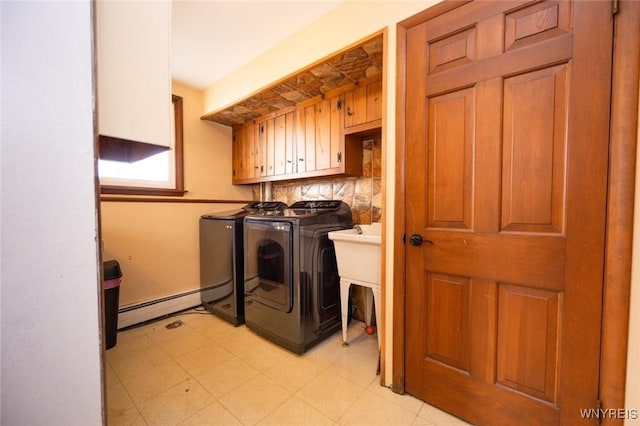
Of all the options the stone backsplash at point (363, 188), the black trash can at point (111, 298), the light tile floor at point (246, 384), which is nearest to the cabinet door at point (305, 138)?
the stone backsplash at point (363, 188)

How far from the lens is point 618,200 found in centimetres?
92

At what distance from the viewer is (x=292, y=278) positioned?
6.01 ft

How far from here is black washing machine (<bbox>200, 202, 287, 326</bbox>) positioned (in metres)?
2.29

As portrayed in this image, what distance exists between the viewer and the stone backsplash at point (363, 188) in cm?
226

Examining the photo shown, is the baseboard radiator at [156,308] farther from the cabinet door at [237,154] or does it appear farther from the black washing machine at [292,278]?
the cabinet door at [237,154]

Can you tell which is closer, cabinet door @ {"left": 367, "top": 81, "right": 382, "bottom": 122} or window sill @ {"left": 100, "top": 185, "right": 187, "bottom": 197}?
cabinet door @ {"left": 367, "top": 81, "right": 382, "bottom": 122}

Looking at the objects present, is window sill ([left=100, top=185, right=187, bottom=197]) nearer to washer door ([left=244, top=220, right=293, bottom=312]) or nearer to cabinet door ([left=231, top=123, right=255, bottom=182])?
cabinet door ([left=231, top=123, right=255, bottom=182])

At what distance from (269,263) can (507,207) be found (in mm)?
1595

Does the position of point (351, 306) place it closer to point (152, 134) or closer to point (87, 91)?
point (152, 134)

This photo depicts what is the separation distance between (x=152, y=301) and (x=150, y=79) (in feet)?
7.95

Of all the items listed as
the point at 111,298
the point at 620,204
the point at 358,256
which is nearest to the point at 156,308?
the point at 111,298

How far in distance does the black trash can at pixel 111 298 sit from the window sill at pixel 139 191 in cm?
72

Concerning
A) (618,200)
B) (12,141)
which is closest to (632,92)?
(618,200)
